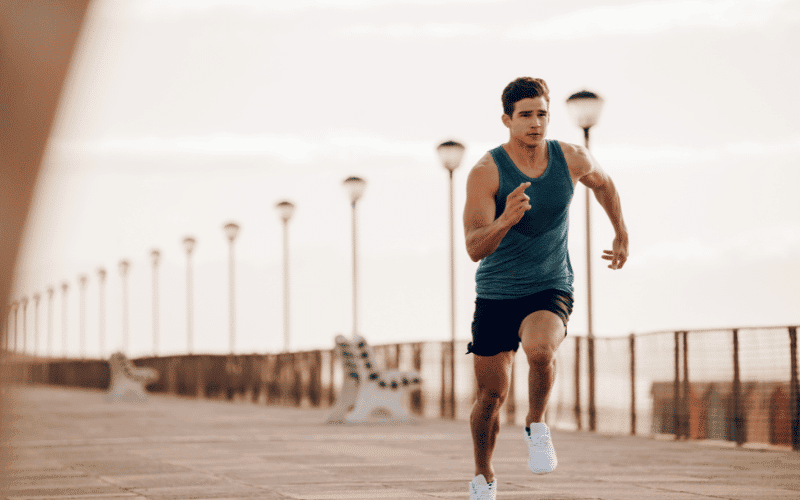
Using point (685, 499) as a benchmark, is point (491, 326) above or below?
above

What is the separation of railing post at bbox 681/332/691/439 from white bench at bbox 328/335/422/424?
5.06 metres

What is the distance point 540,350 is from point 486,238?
0.53 m

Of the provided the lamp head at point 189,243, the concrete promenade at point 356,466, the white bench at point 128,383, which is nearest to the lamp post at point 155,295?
the lamp head at point 189,243

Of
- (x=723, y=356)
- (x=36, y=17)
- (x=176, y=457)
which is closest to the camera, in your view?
(x=36, y=17)

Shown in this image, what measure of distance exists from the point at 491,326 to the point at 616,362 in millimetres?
10085

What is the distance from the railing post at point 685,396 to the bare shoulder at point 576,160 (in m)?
8.15

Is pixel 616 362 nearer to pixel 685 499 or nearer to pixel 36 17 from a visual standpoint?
pixel 685 499

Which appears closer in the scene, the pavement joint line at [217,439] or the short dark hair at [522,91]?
the short dark hair at [522,91]

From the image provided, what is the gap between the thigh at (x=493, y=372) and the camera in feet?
16.4

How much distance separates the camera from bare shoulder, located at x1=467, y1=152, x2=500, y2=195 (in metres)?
4.86

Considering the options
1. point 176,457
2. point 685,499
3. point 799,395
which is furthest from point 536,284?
point 799,395

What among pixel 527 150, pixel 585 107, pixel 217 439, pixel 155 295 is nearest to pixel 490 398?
pixel 527 150

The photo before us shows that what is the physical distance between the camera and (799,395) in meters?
10.9

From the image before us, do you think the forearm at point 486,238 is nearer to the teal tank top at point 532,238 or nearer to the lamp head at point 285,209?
the teal tank top at point 532,238
